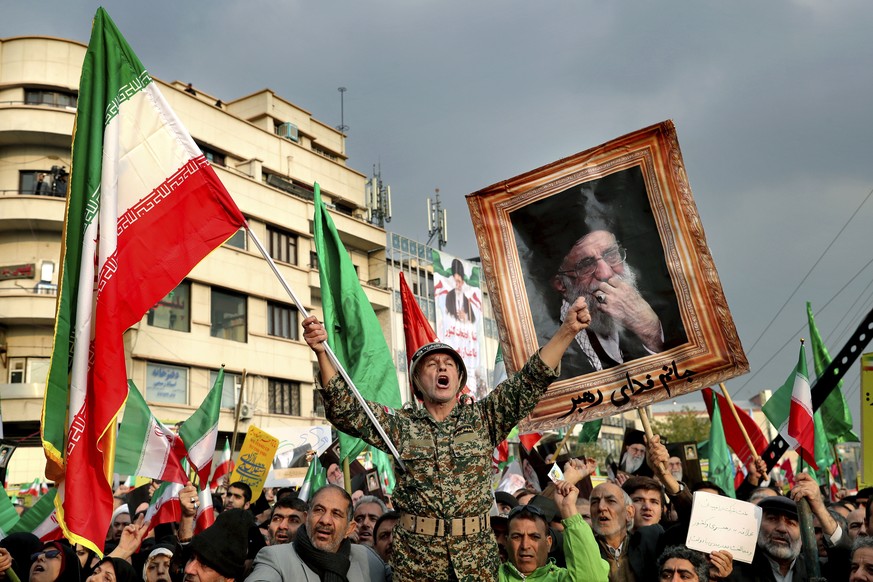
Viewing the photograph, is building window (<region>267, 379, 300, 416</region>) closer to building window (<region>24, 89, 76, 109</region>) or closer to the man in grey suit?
building window (<region>24, 89, 76, 109</region>)

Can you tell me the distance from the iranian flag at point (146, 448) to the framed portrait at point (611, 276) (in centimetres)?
485

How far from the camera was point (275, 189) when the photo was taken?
120 ft

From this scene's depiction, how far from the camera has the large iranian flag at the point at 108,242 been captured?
5348 millimetres

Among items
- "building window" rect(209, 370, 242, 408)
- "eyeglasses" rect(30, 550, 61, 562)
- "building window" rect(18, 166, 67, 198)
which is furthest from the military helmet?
"building window" rect(209, 370, 242, 408)

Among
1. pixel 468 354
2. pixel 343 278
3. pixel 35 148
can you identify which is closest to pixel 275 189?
pixel 35 148

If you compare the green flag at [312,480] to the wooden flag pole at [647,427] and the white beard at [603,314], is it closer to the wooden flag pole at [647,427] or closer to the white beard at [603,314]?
the white beard at [603,314]

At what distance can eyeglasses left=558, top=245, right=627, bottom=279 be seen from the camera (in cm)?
657

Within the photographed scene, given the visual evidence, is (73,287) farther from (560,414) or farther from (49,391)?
(560,414)

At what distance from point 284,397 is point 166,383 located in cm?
629

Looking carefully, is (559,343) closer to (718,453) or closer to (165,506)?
(165,506)

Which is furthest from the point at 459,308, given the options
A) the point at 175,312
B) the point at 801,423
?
the point at 175,312

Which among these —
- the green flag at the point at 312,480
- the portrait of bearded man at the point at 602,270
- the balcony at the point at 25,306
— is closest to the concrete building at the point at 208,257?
the balcony at the point at 25,306

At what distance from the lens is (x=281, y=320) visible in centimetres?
3694

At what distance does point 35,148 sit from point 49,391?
2748cm
